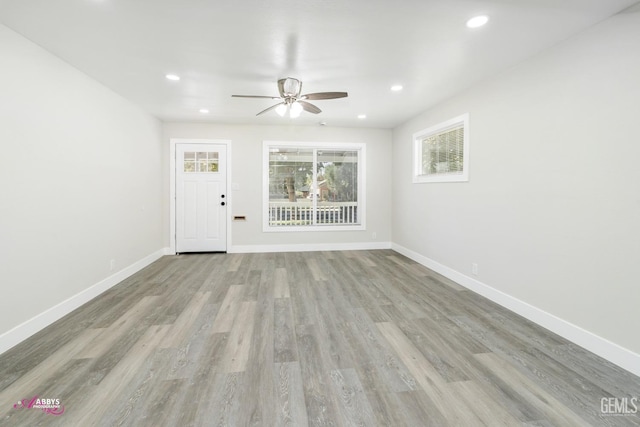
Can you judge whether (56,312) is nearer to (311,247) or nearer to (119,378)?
(119,378)

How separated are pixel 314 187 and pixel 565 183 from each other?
4116 mm

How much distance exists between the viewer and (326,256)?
521 cm

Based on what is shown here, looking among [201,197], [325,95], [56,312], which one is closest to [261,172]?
[201,197]

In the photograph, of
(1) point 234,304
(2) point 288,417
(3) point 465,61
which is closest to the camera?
(2) point 288,417

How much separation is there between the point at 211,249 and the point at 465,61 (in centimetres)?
497

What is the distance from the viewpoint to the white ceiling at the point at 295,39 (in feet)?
6.46

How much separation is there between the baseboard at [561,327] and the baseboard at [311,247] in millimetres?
2150

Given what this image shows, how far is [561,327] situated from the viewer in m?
2.36

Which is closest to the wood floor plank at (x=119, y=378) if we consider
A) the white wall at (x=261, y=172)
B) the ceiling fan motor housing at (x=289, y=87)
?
the ceiling fan motor housing at (x=289, y=87)

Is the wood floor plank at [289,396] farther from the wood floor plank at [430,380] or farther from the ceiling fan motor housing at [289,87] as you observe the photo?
the ceiling fan motor housing at [289,87]

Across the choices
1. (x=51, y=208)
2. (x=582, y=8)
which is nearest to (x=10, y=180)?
(x=51, y=208)

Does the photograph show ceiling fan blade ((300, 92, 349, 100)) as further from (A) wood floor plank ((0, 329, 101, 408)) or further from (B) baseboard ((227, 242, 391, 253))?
(B) baseboard ((227, 242, 391, 253))

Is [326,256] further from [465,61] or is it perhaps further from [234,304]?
[465,61]

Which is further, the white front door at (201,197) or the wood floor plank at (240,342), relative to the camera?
the white front door at (201,197)
